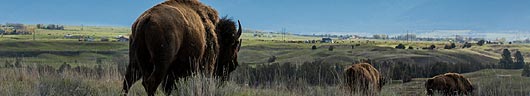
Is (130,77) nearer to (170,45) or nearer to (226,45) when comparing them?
(170,45)

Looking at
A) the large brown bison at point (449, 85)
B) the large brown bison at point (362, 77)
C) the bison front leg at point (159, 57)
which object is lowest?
the large brown bison at point (449, 85)

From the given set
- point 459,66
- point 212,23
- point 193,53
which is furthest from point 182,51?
point 459,66

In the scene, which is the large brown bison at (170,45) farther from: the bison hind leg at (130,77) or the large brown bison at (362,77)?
the large brown bison at (362,77)

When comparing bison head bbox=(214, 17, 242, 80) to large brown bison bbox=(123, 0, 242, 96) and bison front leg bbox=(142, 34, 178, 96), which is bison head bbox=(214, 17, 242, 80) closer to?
large brown bison bbox=(123, 0, 242, 96)

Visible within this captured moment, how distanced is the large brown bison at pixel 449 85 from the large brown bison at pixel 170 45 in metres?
9.69

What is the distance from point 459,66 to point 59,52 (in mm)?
67188

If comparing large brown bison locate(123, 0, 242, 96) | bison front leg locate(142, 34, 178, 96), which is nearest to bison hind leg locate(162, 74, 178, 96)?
large brown bison locate(123, 0, 242, 96)

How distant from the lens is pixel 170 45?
24.4 feet

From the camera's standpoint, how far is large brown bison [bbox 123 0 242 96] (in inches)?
290

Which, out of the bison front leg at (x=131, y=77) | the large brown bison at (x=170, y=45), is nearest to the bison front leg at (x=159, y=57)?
the large brown bison at (x=170, y=45)

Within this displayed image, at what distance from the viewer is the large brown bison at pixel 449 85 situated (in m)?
18.0

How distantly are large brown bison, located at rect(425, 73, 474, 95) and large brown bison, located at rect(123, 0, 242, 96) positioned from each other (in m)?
9.69

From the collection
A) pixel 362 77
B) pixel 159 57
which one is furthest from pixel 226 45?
pixel 362 77

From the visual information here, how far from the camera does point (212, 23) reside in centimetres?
991
